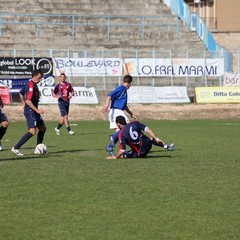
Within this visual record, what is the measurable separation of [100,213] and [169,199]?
4.93 ft

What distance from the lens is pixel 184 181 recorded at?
14.2 m

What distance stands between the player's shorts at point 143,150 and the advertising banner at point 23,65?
26.4 metres

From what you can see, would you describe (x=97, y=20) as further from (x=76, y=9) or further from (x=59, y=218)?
(x=59, y=218)

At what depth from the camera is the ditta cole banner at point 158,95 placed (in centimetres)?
4325

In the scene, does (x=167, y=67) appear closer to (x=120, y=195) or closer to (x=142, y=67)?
(x=142, y=67)

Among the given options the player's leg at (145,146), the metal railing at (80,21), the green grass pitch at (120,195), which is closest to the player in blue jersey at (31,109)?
the green grass pitch at (120,195)

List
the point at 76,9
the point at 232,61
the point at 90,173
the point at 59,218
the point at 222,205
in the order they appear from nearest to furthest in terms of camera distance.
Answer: the point at 59,218 → the point at 222,205 → the point at 90,173 → the point at 232,61 → the point at 76,9

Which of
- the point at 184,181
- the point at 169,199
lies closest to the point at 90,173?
the point at 184,181

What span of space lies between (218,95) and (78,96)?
289 inches

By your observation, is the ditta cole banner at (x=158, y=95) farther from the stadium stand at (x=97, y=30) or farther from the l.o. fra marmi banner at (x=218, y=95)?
the stadium stand at (x=97, y=30)

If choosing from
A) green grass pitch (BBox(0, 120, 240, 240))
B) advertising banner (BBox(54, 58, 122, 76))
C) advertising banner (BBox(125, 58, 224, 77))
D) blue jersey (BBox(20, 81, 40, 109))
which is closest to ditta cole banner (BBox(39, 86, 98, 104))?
advertising banner (BBox(54, 58, 122, 76))

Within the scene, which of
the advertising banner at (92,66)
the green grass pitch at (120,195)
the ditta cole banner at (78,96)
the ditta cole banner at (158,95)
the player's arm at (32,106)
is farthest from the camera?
the advertising banner at (92,66)

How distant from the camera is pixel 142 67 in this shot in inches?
1844

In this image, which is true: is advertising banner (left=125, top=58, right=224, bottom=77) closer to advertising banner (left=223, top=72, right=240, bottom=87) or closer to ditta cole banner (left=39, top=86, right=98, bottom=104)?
advertising banner (left=223, top=72, right=240, bottom=87)
